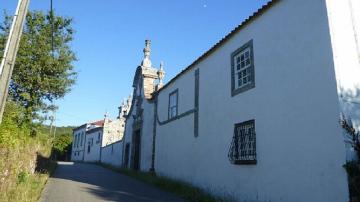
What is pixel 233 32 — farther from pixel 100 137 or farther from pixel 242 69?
pixel 100 137

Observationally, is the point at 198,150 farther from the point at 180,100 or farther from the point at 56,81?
the point at 56,81

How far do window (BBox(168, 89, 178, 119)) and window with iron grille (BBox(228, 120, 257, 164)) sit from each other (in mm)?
5864

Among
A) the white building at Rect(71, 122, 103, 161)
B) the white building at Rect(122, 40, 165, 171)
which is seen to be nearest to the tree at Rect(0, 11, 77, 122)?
the white building at Rect(122, 40, 165, 171)

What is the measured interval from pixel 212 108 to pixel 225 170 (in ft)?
8.61

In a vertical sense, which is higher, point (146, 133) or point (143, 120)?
point (143, 120)

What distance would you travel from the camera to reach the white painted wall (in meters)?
40.2

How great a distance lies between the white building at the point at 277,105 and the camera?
7.16 meters

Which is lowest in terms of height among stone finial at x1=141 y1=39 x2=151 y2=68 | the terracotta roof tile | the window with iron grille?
the window with iron grille

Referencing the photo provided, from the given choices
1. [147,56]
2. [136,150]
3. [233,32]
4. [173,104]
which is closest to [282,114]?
[233,32]

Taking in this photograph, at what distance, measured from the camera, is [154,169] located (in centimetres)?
1800

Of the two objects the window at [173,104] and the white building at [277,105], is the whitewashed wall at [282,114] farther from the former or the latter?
the window at [173,104]

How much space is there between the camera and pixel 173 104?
16.7 m

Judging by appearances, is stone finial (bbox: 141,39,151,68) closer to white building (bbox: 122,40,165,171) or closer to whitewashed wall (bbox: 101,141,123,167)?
white building (bbox: 122,40,165,171)

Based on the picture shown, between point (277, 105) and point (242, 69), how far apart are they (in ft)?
8.01
